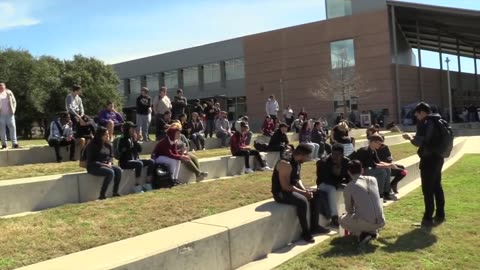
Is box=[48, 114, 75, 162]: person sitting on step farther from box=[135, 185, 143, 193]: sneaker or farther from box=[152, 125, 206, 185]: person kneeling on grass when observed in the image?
box=[135, 185, 143, 193]: sneaker

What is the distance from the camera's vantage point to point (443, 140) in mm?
7363

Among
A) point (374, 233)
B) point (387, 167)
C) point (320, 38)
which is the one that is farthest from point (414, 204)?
point (320, 38)

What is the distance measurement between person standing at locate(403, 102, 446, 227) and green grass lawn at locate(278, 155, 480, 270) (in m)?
0.31

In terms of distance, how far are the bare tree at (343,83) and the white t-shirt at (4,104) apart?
35.0 m

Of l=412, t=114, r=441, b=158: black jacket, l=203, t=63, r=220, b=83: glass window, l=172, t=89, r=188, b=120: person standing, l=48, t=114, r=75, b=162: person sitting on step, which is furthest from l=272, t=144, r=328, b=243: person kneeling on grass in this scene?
l=203, t=63, r=220, b=83: glass window

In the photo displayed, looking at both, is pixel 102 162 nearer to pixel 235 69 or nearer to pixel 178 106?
pixel 178 106

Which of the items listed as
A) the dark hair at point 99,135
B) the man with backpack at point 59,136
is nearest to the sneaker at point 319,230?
the dark hair at point 99,135

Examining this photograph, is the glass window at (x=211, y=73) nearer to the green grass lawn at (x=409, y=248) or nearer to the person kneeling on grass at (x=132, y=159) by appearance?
the person kneeling on grass at (x=132, y=159)

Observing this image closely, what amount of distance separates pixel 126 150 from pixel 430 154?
5354mm

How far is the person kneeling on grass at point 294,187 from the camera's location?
716 centimetres

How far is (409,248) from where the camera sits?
6.59 meters

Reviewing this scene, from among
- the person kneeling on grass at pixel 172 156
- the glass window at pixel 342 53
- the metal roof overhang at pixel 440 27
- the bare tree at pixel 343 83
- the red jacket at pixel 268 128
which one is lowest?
the person kneeling on grass at pixel 172 156

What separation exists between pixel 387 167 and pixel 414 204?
1155 millimetres

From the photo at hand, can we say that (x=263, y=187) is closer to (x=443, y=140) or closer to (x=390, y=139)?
(x=443, y=140)
